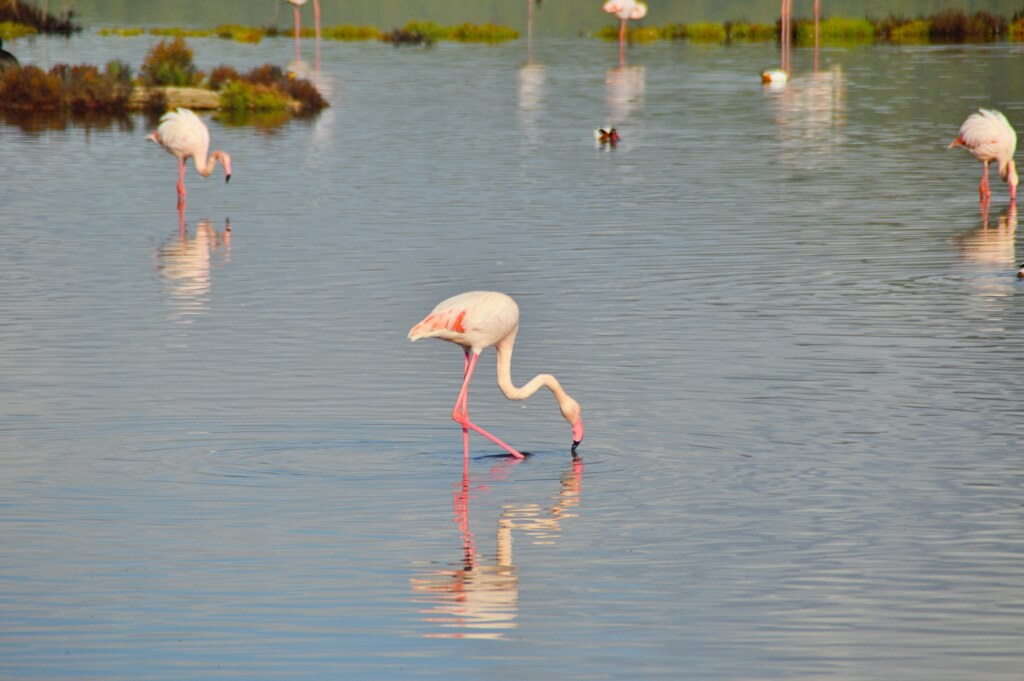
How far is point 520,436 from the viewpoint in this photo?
11406 mm

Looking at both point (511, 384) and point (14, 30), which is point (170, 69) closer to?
point (14, 30)

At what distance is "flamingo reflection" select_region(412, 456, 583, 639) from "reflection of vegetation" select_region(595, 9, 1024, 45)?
197ft

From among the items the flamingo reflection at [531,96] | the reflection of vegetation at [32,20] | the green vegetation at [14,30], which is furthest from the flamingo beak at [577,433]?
the reflection of vegetation at [32,20]

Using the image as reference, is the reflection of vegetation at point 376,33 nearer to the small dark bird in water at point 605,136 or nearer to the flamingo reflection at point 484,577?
the small dark bird in water at point 605,136

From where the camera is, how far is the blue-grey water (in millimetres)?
7590

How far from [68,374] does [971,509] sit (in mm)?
6522

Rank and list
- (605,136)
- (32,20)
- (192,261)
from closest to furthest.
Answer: (192,261) → (605,136) → (32,20)

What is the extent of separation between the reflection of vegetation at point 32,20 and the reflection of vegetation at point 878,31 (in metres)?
22.5

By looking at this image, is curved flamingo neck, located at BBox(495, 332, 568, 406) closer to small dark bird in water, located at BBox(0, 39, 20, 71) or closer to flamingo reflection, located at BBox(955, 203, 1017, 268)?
flamingo reflection, located at BBox(955, 203, 1017, 268)

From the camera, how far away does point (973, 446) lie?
35.3 ft

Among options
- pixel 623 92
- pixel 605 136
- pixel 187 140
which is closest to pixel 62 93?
pixel 623 92

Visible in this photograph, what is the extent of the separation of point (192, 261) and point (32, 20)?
61.6 meters

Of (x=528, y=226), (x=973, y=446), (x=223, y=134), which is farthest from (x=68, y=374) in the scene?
(x=223, y=134)

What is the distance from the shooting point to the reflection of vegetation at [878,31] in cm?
6975
